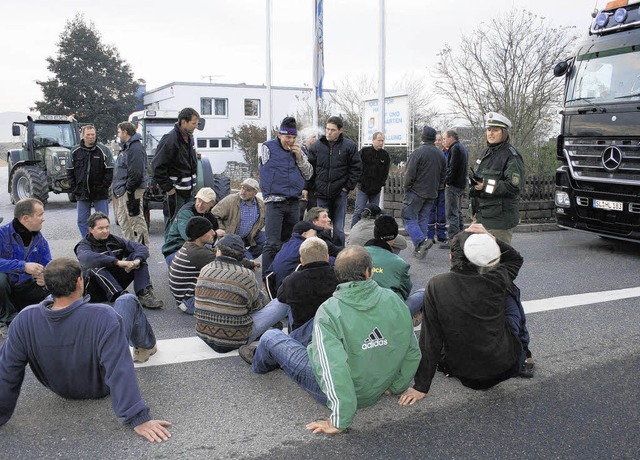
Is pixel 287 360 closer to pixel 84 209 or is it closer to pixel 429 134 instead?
pixel 84 209

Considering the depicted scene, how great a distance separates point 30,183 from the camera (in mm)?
15195

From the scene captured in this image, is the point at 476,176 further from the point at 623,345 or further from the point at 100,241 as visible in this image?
the point at 100,241

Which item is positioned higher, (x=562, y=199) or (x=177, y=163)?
(x=177, y=163)

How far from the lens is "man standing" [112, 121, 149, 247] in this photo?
8305 mm

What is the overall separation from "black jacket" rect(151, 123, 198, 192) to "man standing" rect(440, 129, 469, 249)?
175 inches

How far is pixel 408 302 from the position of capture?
5.14 metres

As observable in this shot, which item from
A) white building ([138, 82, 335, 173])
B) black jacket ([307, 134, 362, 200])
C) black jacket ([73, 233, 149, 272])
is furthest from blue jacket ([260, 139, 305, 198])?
white building ([138, 82, 335, 173])

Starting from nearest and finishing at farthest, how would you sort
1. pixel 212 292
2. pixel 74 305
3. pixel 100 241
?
pixel 74 305 < pixel 212 292 < pixel 100 241

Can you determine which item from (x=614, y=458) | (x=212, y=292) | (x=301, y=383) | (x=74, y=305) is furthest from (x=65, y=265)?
(x=614, y=458)

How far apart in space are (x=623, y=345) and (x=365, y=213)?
9.30ft

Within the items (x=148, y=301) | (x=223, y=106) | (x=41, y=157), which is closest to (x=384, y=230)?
(x=148, y=301)

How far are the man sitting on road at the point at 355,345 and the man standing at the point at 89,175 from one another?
577 cm

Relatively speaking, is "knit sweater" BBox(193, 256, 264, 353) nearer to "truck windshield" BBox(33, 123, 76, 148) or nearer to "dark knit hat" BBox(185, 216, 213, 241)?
"dark knit hat" BBox(185, 216, 213, 241)

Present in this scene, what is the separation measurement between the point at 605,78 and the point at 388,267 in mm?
5833
